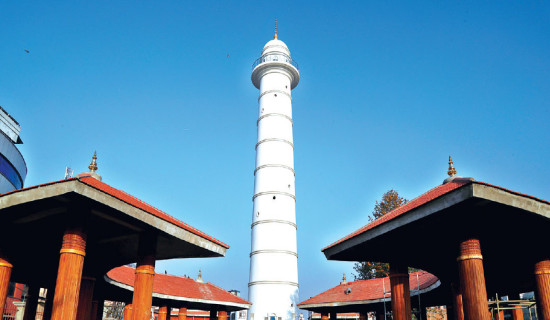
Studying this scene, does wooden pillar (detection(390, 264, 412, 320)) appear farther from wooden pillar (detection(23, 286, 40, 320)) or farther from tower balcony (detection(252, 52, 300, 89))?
tower balcony (detection(252, 52, 300, 89))

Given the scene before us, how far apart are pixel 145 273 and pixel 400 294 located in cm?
772

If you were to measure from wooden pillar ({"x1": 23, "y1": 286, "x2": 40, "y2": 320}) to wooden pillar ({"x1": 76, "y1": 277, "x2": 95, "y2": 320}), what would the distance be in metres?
3.39

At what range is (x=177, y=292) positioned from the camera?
26.8 meters

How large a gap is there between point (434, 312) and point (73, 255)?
1453 inches

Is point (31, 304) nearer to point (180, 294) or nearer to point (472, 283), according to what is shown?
point (180, 294)

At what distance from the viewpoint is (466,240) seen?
10227 mm

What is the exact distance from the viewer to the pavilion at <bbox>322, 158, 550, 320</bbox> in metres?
9.50

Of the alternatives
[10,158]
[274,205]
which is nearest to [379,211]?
[274,205]

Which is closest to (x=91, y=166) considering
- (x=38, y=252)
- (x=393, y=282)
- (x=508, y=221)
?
(x=38, y=252)

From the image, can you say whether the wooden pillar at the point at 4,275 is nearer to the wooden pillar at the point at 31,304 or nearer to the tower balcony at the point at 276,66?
the wooden pillar at the point at 31,304

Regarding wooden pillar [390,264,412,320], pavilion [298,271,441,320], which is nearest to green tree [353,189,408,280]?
pavilion [298,271,441,320]

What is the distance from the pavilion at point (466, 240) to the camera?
374 inches

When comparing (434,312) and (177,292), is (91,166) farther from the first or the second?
(434,312)

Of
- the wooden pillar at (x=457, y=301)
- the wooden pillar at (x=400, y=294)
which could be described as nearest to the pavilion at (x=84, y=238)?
the wooden pillar at (x=400, y=294)
